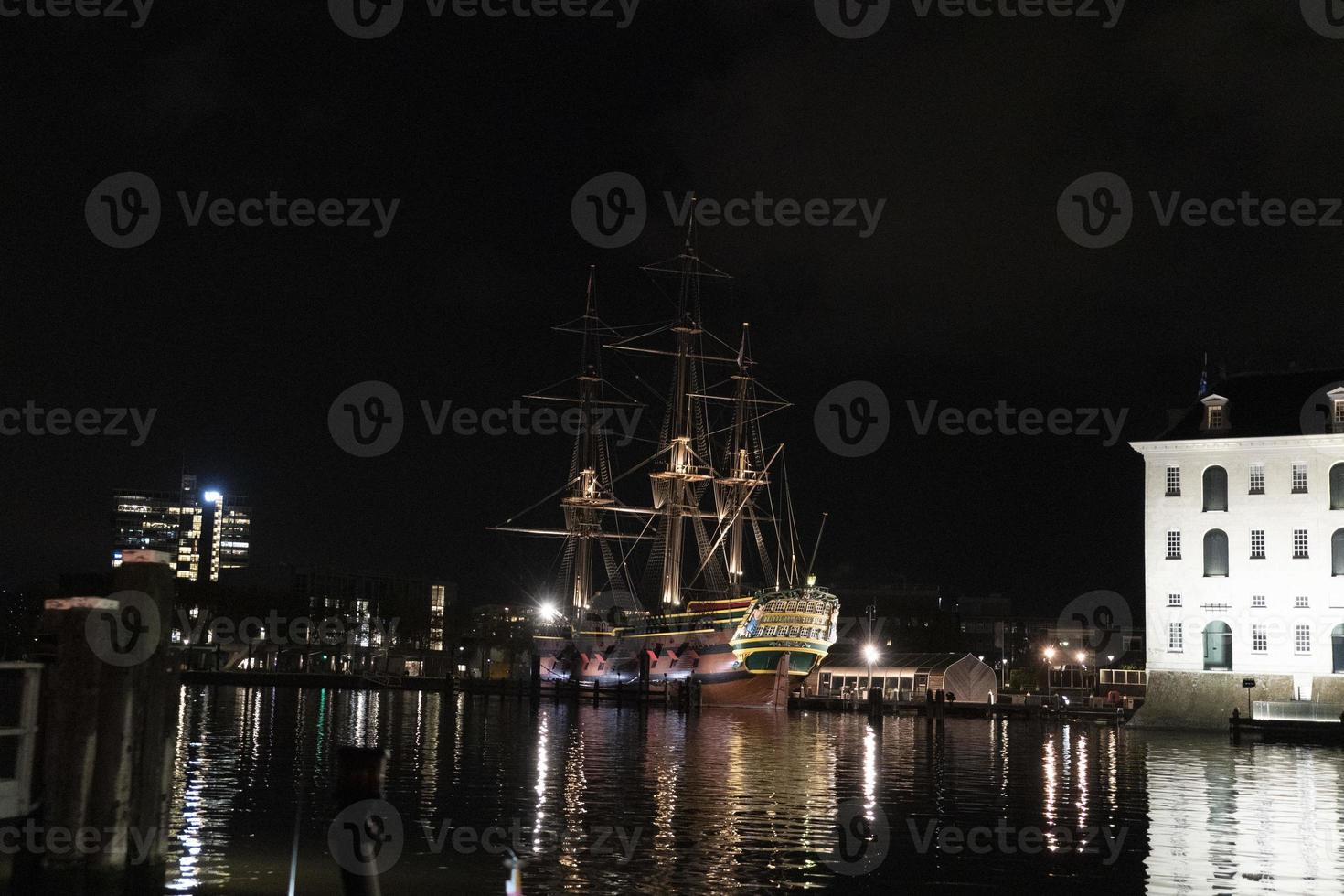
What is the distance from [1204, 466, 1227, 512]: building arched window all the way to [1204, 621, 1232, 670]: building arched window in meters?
5.01

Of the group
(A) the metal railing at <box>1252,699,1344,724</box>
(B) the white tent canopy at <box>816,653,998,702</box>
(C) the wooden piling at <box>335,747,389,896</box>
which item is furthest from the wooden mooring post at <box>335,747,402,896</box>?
(B) the white tent canopy at <box>816,653,998,702</box>

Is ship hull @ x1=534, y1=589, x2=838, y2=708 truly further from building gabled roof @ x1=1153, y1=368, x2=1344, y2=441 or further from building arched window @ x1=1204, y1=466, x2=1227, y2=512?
building arched window @ x1=1204, y1=466, x2=1227, y2=512

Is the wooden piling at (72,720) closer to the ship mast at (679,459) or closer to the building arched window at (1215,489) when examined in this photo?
the building arched window at (1215,489)

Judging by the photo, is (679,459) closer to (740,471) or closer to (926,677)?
(740,471)

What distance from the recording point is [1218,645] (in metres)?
58.6

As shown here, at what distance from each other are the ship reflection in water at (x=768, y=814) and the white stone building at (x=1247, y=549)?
8770 mm

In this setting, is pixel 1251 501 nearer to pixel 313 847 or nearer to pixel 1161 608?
pixel 1161 608

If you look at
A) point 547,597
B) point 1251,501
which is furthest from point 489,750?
point 547,597

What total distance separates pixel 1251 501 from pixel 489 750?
117ft

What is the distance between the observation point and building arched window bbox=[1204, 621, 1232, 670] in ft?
192

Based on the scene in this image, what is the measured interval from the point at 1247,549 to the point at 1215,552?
136 cm

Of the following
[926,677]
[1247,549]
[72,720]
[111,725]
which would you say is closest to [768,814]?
[111,725]

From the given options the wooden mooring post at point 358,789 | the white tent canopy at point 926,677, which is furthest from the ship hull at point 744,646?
the wooden mooring post at point 358,789

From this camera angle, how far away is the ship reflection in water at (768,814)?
706 inches
